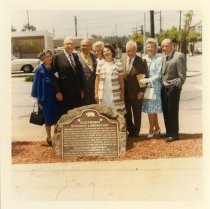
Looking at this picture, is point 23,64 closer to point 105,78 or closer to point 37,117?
point 37,117

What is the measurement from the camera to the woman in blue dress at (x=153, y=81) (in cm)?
717

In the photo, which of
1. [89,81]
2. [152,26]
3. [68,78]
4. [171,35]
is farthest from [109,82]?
[171,35]

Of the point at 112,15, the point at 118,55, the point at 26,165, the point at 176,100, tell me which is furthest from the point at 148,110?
the point at 26,165

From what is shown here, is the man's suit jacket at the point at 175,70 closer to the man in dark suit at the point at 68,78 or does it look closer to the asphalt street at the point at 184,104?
the asphalt street at the point at 184,104

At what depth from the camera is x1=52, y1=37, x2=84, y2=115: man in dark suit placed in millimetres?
7082

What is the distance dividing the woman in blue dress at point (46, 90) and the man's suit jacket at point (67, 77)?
9 centimetres

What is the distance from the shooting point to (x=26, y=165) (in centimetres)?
700

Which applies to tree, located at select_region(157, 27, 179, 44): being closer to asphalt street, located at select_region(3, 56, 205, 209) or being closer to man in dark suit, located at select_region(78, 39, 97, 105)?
asphalt street, located at select_region(3, 56, 205, 209)

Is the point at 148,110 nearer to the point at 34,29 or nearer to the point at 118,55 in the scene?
the point at 118,55

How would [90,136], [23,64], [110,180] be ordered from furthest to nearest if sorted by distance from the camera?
1. [23,64]
2. [90,136]
3. [110,180]

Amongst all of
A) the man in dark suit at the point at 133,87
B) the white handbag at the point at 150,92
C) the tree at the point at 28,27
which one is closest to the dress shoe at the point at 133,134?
the man in dark suit at the point at 133,87

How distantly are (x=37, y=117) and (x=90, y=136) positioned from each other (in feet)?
2.64

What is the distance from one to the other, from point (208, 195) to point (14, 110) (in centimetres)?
286

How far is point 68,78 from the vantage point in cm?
711
